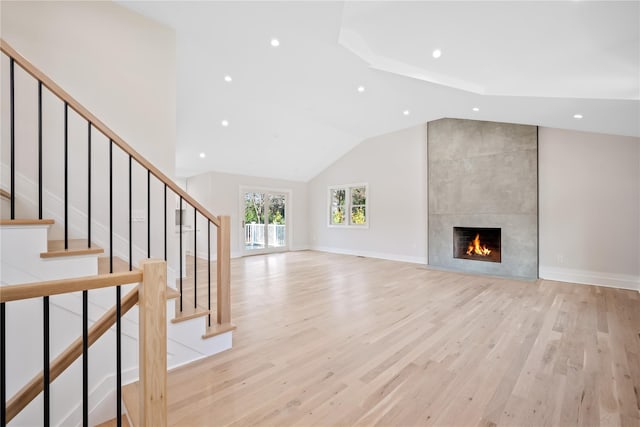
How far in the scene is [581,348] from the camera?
8.51ft

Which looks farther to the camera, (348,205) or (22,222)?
(348,205)

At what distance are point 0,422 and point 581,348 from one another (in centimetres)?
389

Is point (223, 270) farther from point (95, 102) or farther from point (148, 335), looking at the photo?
point (95, 102)

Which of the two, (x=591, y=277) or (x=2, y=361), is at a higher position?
(x=2, y=361)

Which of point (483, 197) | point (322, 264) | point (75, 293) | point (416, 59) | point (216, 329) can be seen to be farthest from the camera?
point (322, 264)

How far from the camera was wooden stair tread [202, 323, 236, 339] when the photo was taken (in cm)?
239

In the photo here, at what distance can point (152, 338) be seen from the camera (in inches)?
45.0

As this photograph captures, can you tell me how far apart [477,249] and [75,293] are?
6560mm

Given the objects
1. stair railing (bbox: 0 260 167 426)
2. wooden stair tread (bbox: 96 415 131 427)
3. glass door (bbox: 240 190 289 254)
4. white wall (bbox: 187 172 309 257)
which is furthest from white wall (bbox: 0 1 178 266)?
glass door (bbox: 240 190 289 254)

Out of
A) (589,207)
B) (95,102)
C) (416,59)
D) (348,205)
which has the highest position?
(416,59)

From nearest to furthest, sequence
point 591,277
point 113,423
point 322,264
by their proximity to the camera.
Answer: point 113,423 < point 591,277 < point 322,264

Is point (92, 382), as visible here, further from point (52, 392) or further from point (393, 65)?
point (393, 65)

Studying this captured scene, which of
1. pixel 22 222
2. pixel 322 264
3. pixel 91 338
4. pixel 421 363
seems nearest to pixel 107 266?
pixel 22 222

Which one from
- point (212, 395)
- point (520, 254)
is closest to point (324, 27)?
point (212, 395)
